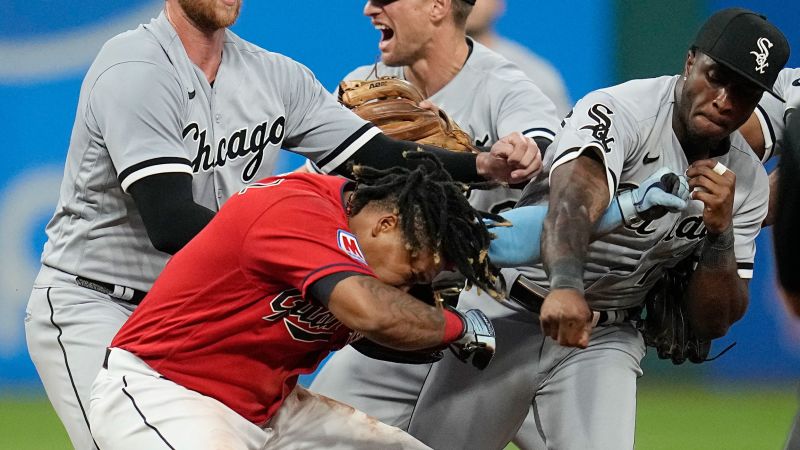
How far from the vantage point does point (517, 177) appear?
15.2 ft

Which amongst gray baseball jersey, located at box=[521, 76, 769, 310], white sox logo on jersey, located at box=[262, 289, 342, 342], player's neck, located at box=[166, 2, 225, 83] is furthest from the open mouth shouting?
white sox logo on jersey, located at box=[262, 289, 342, 342]

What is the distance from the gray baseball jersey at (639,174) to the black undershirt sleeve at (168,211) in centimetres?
Result: 128

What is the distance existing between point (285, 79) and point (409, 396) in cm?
141

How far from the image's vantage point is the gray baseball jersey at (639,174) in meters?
4.35

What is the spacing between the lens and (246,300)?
369cm

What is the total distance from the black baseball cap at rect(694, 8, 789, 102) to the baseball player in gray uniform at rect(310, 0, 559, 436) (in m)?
0.98

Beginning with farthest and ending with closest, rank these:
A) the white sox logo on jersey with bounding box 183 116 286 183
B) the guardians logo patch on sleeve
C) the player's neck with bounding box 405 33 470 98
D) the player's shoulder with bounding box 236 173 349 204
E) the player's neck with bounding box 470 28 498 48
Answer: the player's neck with bounding box 470 28 498 48 < the player's neck with bounding box 405 33 470 98 < the white sox logo on jersey with bounding box 183 116 286 183 < the player's shoulder with bounding box 236 173 349 204 < the guardians logo patch on sleeve

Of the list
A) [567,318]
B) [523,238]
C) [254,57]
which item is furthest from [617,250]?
[254,57]

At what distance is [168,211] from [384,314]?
1120 mm

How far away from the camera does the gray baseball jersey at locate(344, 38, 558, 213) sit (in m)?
5.28

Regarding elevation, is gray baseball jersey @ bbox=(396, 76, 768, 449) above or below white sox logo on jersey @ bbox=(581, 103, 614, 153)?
below

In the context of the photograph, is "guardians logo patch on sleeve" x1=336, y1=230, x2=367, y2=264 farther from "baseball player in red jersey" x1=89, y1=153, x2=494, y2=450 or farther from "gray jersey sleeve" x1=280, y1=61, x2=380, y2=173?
"gray jersey sleeve" x1=280, y1=61, x2=380, y2=173

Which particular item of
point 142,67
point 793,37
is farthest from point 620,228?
point 793,37

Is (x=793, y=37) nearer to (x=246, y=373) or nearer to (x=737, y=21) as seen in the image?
(x=737, y=21)
